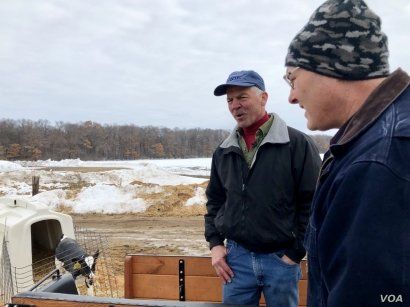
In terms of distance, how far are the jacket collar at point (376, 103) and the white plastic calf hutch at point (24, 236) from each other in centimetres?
424

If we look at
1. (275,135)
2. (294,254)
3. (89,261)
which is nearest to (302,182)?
(275,135)

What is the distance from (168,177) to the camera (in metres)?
23.3

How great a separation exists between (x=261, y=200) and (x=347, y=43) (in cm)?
156

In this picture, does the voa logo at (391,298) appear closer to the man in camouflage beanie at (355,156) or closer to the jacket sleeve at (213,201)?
the man in camouflage beanie at (355,156)

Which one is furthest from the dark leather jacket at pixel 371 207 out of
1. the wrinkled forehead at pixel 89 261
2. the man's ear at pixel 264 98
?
the wrinkled forehead at pixel 89 261

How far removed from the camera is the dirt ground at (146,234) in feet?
30.8

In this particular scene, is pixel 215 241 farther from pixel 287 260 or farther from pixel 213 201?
pixel 287 260

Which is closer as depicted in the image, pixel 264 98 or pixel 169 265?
pixel 264 98

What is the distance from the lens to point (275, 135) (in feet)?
9.11

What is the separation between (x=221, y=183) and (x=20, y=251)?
150 inches

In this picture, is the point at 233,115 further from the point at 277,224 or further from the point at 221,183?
the point at 277,224

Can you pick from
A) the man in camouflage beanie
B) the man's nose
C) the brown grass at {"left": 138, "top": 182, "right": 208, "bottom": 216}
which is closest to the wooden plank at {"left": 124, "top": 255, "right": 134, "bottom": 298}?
the man's nose

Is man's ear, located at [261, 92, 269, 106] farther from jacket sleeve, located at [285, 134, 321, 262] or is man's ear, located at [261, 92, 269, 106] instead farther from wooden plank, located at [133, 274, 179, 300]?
wooden plank, located at [133, 274, 179, 300]

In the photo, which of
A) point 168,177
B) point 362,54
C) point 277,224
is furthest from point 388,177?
point 168,177
